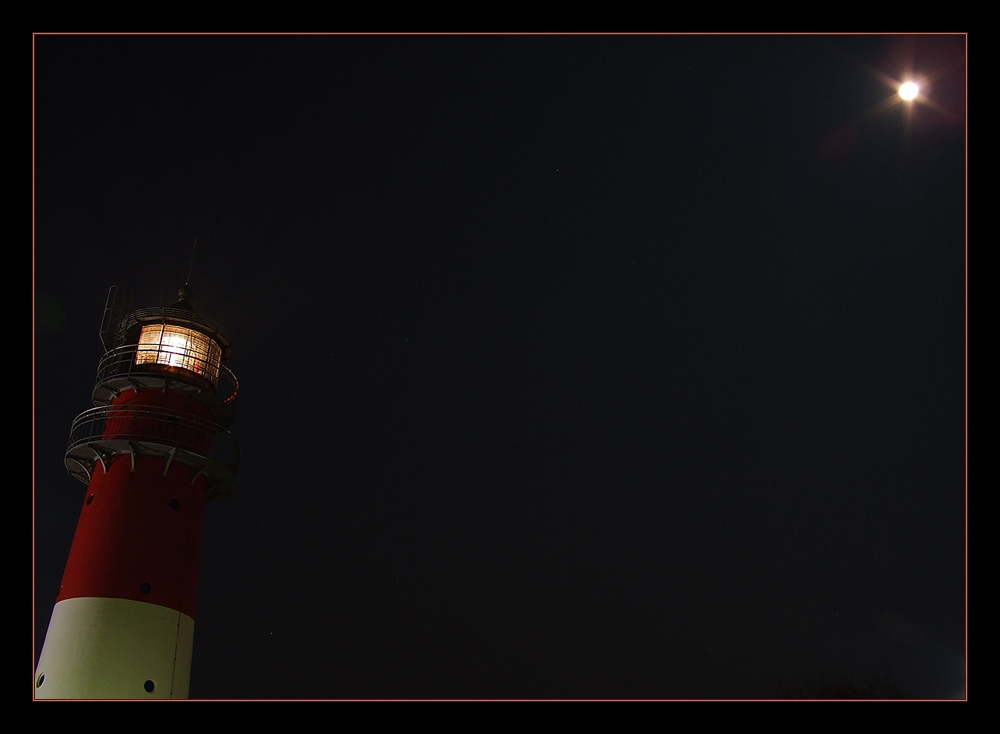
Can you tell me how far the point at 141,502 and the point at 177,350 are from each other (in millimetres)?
4535

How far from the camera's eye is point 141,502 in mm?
20531

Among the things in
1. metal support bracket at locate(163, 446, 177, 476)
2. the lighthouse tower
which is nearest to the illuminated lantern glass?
the lighthouse tower

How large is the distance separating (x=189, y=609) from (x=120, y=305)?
963 centimetres

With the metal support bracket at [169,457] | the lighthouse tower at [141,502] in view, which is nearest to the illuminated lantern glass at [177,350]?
the lighthouse tower at [141,502]

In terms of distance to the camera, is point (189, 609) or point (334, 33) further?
point (189, 609)

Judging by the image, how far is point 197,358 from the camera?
22969 mm

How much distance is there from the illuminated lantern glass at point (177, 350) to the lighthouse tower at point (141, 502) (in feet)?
0.09

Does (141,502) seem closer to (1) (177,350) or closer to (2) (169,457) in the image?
(2) (169,457)

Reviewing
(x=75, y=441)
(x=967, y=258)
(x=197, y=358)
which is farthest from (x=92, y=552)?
(x=967, y=258)

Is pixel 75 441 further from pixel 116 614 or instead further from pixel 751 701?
pixel 751 701

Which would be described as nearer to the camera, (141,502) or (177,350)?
(141,502)

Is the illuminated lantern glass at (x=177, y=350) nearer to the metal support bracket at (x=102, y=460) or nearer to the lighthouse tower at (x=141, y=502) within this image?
the lighthouse tower at (x=141, y=502)

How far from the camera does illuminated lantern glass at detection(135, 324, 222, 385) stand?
885 inches

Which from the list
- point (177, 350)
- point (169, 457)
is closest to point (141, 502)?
point (169, 457)
